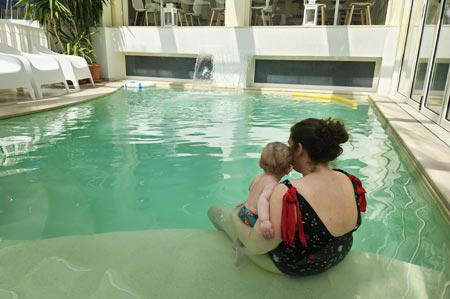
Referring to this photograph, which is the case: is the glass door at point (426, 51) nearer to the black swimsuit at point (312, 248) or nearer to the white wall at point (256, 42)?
the white wall at point (256, 42)

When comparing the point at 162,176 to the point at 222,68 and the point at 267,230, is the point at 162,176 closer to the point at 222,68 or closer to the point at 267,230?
the point at 267,230

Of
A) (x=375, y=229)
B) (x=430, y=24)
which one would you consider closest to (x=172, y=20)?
(x=430, y=24)

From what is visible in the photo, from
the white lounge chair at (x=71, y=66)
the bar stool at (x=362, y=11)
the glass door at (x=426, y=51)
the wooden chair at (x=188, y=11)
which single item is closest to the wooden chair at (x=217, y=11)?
the wooden chair at (x=188, y=11)

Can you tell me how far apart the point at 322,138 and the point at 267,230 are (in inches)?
14.9

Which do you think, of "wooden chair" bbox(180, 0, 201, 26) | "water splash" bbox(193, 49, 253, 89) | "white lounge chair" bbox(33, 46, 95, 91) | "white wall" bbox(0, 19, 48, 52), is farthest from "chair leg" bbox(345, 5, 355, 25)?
"white wall" bbox(0, 19, 48, 52)

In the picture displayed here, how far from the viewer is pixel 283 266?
1268 mm

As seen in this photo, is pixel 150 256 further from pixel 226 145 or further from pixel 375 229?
pixel 226 145

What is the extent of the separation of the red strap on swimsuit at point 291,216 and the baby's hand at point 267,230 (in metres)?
0.04

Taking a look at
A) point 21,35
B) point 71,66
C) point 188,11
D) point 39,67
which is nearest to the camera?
point 39,67

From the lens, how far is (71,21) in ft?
27.0

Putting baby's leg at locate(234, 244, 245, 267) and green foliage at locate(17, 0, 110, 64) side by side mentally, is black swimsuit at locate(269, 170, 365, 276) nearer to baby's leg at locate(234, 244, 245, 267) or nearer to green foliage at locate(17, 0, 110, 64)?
baby's leg at locate(234, 244, 245, 267)

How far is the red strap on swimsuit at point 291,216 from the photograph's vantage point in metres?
1.08

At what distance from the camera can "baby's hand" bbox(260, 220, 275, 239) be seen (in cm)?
114

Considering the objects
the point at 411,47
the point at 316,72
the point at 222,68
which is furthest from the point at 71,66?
the point at 411,47
